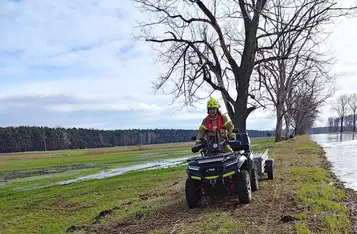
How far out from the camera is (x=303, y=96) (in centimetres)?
4616

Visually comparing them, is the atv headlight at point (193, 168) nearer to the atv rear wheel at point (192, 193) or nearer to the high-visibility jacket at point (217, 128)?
the atv rear wheel at point (192, 193)

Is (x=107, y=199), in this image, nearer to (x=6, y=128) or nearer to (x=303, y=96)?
(x=303, y=96)

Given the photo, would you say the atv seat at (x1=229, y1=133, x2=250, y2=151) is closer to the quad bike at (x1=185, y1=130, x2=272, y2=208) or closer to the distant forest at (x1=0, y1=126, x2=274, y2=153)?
the quad bike at (x1=185, y1=130, x2=272, y2=208)

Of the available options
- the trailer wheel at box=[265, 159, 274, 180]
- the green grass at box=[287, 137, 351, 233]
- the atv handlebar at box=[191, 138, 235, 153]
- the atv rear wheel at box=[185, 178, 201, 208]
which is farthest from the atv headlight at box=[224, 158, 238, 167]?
the trailer wheel at box=[265, 159, 274, 180]

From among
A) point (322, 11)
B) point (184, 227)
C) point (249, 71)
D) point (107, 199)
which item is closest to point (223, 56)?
point (249, 71)

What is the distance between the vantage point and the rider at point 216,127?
310 inches

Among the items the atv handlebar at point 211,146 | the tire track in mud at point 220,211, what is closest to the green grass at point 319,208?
the tire track in mud at point 220,211

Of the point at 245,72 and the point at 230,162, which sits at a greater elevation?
the point at 245,72

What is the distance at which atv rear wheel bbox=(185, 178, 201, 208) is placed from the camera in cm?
737

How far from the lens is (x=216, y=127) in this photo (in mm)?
7945

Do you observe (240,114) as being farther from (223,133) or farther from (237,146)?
(223,133)

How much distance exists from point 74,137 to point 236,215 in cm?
12786

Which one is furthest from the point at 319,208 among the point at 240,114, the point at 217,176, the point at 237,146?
the point at 240,114

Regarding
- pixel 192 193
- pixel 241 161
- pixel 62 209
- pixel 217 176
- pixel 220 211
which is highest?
pixel 241 161
